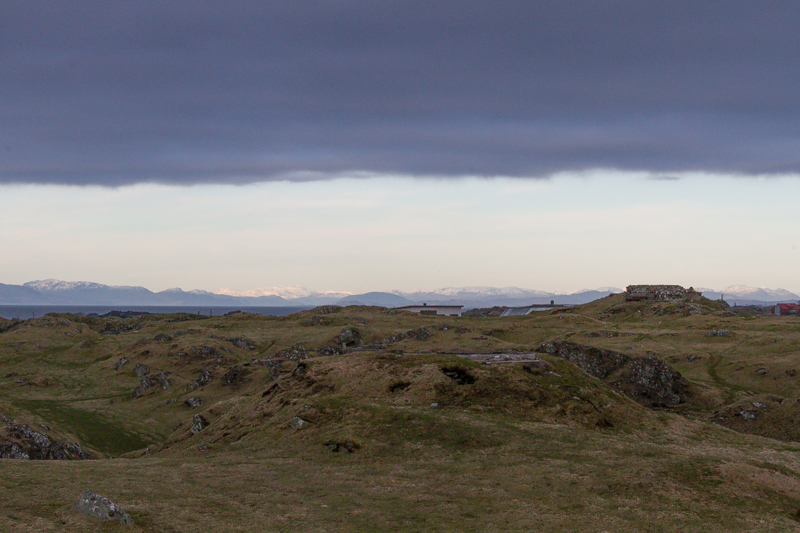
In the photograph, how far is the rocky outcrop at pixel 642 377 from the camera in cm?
7600

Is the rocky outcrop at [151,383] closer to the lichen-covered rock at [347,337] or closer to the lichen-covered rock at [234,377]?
the lichen-covered rock at [234,377]

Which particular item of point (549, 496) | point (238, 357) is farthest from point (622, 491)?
point (238, 357)

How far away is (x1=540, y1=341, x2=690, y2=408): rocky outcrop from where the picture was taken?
249 ft

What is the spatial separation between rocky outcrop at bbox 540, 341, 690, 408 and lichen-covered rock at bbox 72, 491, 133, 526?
2383 inches

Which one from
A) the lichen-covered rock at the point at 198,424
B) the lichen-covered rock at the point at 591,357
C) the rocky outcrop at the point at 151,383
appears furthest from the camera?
the rocky outcrop at the point at 151,383

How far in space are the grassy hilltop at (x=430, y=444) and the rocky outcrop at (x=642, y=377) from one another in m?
0.27

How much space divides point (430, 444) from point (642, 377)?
4524 centimetres

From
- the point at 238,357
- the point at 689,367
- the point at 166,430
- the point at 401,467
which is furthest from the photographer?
the point at 238,357

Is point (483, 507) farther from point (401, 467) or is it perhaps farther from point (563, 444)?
point (563, 444)

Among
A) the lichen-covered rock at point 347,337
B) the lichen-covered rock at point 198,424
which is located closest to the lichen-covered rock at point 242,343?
the lichen-covered rock at point 347,337

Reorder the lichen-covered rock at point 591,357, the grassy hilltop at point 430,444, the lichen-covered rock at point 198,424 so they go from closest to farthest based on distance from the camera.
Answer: the grassy hilltop at point 430,444 → the lichen-covered rock at point 198,424 → the lichen-covered rock at point 591,357

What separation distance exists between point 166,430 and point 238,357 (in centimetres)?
3592

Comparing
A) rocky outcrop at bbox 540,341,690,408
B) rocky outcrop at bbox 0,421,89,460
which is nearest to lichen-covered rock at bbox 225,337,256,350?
rocky outcrop at bbox 0,421,89,460

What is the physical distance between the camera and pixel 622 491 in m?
34.0
